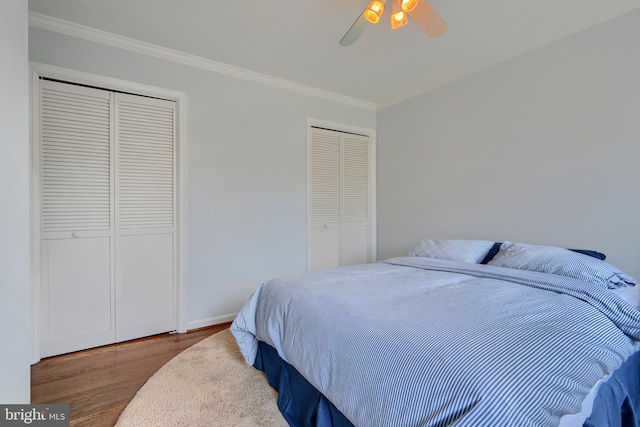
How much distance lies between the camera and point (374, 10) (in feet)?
5.38

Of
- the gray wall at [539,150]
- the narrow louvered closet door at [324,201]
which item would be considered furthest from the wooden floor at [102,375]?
the gray wall at [539,150]

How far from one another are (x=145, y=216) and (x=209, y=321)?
114 cm

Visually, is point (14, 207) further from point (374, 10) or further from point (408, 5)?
point (408, 5)

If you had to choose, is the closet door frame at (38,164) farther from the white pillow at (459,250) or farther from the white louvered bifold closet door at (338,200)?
the white pillow at (459,250)

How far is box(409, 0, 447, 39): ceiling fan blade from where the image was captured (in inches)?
66.1

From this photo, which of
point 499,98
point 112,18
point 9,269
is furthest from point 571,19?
point 9,269

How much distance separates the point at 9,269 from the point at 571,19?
11.8 ft

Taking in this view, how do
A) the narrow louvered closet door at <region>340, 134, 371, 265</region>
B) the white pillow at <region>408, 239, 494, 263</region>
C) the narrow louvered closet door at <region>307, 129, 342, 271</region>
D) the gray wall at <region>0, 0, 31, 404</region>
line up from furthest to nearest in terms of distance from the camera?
the narrow louvered closet door at <region>340, 134, 371, 265</region>
the narrow louvered closet door at <region>307, 129, 342, 271</region>
the white pillow at <region>408, 239, 494, 263</region>
the gray wall at <region>0, 0, 31, 404</region>

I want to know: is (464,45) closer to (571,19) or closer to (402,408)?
(571,19)

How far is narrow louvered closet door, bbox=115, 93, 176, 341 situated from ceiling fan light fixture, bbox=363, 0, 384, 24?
1.88m

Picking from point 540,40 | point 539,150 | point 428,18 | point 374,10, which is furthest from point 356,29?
point 539,150

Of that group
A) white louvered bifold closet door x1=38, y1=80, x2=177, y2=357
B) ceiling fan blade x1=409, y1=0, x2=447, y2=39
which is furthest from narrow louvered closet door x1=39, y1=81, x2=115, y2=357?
ceiling fan blade x1=409, y1=0, x2=447, y2=39

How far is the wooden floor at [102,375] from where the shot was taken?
1.59 meters
